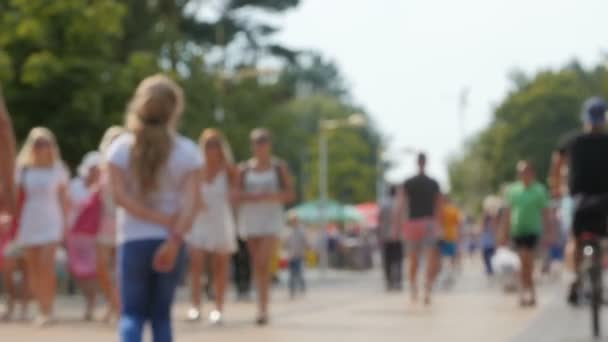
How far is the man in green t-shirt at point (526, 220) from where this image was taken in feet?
56.1

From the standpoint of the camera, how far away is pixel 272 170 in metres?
14.5

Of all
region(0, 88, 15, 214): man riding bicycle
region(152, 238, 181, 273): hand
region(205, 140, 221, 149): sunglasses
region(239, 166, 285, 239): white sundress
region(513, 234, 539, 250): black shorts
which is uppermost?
region(205, 140, 221, 149): sunglasses

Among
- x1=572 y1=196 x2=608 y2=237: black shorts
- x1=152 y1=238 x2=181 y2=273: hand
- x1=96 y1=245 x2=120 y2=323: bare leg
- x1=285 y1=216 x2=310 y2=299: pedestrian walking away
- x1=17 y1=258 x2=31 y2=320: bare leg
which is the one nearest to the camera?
x1=152 y1=238 x2=181 y2=273: hand

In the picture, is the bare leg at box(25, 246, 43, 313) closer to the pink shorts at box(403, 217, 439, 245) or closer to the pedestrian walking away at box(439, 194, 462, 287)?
the pink shorts at box(403, 217, 439, 245)

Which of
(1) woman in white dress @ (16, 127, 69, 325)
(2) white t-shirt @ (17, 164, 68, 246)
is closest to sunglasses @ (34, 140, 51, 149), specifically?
(1) woman in white dress @ (16, 127, 69, 325)

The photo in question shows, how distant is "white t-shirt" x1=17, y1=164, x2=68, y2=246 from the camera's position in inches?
551

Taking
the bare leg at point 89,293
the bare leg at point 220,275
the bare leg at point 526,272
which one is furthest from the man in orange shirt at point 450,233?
the bare leg at point 220,275

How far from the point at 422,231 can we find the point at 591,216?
781 cm

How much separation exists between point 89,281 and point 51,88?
15447 mm

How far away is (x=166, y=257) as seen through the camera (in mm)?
7312

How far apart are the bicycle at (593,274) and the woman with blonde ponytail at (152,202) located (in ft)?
15.1

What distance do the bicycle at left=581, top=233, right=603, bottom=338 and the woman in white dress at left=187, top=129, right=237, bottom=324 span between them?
3.90 m

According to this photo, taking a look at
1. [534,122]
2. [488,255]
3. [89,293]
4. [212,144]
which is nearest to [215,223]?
[212,144]

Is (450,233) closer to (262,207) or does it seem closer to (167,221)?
(262,207)
